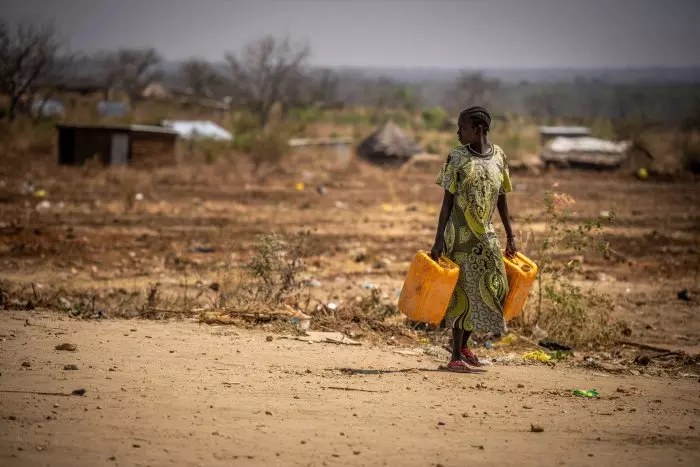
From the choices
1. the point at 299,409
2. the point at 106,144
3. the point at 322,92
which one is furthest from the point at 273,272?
the point at 322,92

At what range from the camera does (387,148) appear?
25688 mm

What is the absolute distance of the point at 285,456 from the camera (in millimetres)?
3955

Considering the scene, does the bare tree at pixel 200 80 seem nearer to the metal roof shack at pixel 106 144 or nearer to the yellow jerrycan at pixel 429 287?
the metal roof shack at pixel 106 144

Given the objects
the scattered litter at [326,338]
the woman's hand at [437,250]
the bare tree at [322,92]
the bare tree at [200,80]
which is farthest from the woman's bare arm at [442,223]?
the bare tree at [200,80]

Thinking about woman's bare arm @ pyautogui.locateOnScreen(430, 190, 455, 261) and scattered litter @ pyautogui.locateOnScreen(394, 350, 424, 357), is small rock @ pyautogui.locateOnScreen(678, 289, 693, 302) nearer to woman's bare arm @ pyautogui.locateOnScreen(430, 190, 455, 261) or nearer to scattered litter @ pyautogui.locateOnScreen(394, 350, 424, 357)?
scattered litter @ pyautogui.locateOnScreen(394, 350, 424, 357)

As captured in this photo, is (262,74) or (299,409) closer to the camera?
(299,409)

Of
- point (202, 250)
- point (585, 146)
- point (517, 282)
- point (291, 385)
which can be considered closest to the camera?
point (291, 385)

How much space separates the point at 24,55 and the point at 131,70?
3237 centimetres

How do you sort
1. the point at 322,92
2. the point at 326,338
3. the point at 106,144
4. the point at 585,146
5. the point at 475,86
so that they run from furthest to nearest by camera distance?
the point at 322,92 → the point at 475,86 → the point at 585,146 → the point at 106,144 → the point at 326,338

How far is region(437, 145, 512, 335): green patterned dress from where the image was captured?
5430mm

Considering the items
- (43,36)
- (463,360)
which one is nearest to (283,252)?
(463,360)

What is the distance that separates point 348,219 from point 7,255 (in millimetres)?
6272

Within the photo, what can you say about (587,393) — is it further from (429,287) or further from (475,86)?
(475,86)

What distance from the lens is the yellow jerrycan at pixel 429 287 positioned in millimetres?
5379
